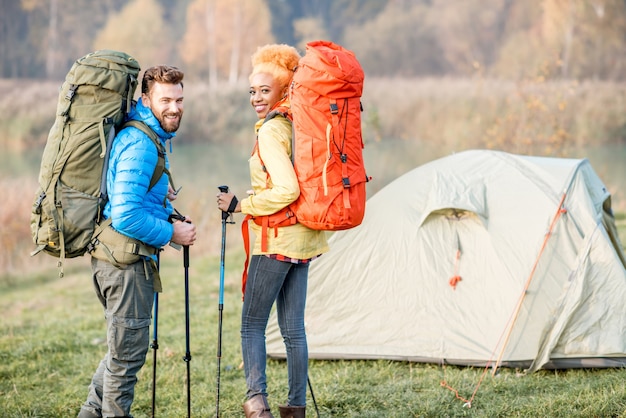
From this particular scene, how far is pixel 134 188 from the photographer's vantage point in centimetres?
328

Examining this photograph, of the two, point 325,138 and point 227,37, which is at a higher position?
point 227,37

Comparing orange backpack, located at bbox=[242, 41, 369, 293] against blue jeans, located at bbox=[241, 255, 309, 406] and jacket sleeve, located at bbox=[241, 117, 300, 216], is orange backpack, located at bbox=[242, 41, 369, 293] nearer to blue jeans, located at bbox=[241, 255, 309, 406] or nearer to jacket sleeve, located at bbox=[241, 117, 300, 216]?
jacket sleeve, located at bbox=[241, 117, 300, 216]

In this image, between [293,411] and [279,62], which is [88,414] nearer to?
[293,411]

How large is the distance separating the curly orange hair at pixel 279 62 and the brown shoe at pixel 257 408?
5.16 ft

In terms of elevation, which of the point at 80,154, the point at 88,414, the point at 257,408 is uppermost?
the point at 80,154

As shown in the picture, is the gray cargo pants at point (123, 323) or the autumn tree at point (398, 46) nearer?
the gray cargo pants at point (123, 323)

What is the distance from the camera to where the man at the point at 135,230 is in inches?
130

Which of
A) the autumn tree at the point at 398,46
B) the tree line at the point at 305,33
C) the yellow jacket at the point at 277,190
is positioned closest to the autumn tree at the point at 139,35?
the tree line at the point at 305,33

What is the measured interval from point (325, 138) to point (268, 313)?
91 centimetres

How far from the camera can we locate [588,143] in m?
23.5

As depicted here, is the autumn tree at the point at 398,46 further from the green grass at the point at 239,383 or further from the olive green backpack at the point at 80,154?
the olive green backpack at the point at 80,154

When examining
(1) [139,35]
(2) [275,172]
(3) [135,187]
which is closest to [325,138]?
(2) [275,172]

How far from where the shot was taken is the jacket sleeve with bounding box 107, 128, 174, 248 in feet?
10.7

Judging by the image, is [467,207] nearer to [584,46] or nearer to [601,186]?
[601,186]
